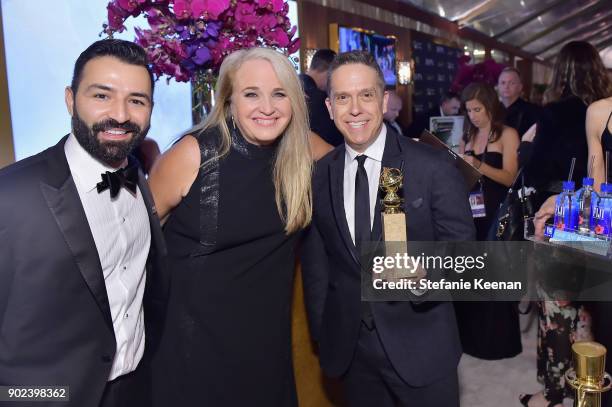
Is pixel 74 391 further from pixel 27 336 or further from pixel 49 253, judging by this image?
pixel 49 253

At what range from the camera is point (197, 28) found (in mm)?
2014

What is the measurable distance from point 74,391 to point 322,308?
0.90 metres

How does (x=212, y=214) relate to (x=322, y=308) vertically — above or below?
above

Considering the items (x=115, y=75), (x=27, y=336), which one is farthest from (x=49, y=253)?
(x=115, y=75)

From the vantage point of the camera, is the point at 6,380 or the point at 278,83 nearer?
the point at 6,380

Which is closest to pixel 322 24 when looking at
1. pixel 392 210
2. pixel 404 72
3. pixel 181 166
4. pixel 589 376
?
pixel 404 72

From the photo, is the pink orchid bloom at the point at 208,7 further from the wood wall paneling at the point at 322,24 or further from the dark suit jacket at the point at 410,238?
the wood wall paneling at the point at 322,24

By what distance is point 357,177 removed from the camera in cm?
180

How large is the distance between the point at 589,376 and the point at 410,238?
778 mm

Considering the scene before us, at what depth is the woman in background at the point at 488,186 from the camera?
11.6 feet

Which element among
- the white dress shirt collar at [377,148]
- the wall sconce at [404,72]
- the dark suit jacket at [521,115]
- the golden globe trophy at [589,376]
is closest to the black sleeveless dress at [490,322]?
the dark suit jacket at [521,115]

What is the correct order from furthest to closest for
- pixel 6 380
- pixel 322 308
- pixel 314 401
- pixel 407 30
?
pixel 407 30 < pixel 314 401 < pixel 322 308 < pixel 6 380

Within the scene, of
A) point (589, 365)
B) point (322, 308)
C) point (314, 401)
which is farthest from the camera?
point (314, 401)

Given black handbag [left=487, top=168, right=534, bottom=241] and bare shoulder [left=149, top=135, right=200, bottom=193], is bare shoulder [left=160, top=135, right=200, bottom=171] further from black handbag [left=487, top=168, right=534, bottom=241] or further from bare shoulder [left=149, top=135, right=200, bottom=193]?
black handbag [left=487, top=168, right=534, bottom=241]
